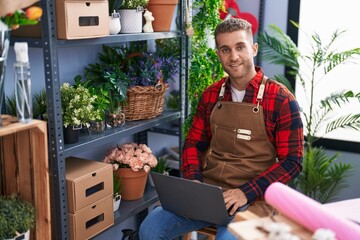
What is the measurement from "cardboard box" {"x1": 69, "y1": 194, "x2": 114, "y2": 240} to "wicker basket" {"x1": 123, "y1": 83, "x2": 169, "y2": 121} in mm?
434

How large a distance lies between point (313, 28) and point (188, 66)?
1.15 m

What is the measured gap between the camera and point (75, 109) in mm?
1921

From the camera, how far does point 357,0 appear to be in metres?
3.04

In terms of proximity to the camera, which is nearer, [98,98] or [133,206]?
[98,98]

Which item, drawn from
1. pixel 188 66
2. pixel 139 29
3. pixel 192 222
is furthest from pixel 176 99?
pixel 192 222

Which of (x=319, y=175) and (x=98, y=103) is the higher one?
(x=98, y=103)

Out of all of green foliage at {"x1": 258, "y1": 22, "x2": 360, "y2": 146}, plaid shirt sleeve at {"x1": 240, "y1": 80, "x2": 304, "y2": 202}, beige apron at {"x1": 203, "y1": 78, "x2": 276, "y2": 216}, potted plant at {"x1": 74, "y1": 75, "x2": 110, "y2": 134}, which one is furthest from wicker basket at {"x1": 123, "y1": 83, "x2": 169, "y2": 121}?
green foliage at {"x1": 258, "y1": 22, "x2": 360, "y2": 146}

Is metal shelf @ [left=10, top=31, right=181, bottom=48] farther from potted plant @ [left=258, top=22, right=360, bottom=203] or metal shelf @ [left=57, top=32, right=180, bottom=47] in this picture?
potted plant @ [left=258, top=22, right=360, bottom=203]

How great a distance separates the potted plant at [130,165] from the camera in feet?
7.67

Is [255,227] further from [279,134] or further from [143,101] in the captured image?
[143,101]

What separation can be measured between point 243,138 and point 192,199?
1.37ft

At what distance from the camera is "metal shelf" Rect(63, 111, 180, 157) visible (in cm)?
191

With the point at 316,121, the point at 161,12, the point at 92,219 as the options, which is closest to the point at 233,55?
the point at 161,12

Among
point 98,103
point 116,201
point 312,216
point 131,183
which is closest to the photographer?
point 312,216
